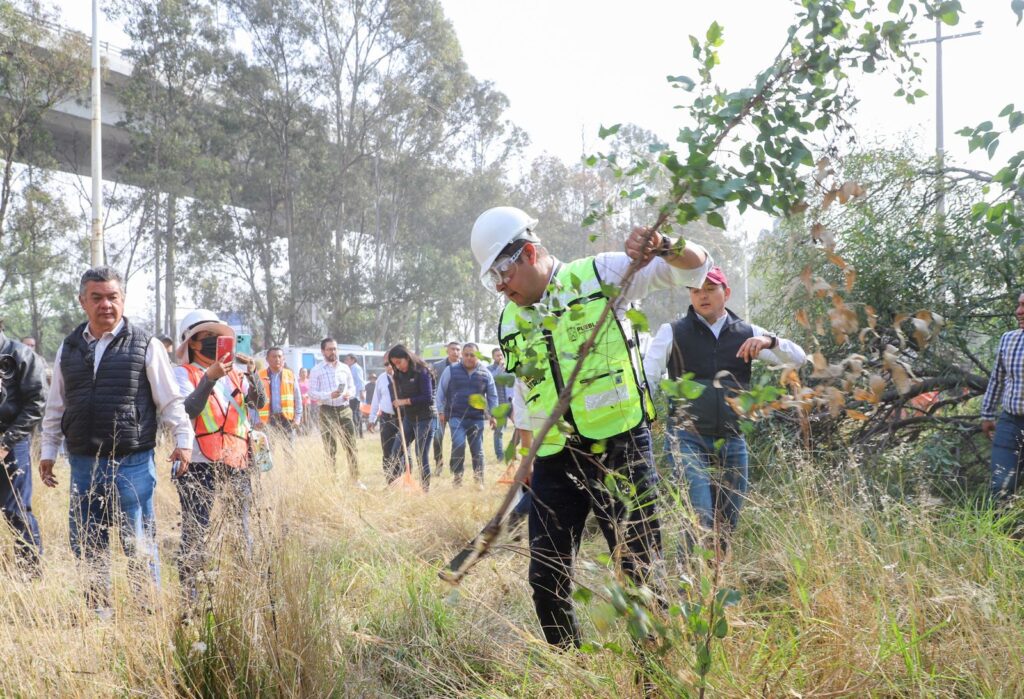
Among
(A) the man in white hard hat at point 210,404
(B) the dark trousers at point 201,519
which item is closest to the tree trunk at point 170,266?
(A) the man in white hard hat at point 210,404

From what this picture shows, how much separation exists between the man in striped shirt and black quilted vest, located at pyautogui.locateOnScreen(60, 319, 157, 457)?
4.38m

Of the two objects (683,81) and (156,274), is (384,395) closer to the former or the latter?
(683,81)

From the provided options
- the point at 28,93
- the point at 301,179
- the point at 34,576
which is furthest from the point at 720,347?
the point at 301,179

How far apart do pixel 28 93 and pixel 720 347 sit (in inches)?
758

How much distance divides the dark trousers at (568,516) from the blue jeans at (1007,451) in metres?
2.67

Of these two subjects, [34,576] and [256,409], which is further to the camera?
[256,409]

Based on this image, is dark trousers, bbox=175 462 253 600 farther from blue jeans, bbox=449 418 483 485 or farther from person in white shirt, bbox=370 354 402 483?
person in white shirt, bbox=370 354 402 483

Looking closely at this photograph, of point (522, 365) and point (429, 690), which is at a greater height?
point (522, 365)

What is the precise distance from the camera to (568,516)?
9.95 ft

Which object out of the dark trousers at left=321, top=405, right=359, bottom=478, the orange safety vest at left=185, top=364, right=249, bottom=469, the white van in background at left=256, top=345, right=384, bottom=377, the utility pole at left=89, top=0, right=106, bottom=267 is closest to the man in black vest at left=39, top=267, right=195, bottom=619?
the orange safety vest at left=185, top=364, right=249, bottom=469

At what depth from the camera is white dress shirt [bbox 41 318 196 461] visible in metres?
4.43

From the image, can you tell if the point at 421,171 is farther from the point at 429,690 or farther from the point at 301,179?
the point at 429,690

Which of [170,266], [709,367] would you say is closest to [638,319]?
[709,367]

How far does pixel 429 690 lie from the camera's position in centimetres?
325
